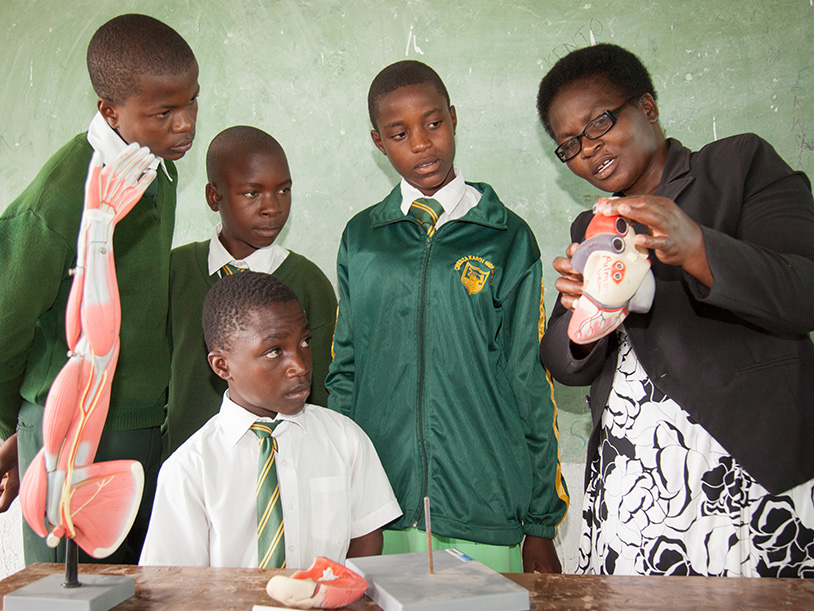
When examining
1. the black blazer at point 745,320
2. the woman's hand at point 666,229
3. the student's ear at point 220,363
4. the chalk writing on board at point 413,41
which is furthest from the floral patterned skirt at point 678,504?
the chalk writing on board at point 413,41

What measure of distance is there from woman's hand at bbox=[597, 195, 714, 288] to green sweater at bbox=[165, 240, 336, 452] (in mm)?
1090

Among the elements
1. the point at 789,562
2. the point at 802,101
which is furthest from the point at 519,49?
the point at 789,562

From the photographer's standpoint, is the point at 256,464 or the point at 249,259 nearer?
the point at 256,464

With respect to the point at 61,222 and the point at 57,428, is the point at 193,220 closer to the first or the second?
the point at 61,222

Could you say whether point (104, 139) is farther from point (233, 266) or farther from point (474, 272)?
point (474, 272)

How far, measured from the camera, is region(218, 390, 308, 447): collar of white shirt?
1486 mm

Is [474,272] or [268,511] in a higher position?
[474,272]

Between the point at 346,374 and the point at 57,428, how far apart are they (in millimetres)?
912

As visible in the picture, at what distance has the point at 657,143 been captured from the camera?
1.46m

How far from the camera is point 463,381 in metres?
1.69

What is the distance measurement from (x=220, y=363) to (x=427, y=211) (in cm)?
64

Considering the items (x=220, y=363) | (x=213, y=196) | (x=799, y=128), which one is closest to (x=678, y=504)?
(x=220, y=363)

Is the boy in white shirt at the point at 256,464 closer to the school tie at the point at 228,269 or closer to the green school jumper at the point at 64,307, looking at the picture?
the green school jumper at the point at 64,307

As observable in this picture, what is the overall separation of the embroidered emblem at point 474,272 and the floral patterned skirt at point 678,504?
1.31 ft
